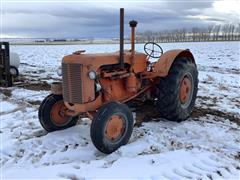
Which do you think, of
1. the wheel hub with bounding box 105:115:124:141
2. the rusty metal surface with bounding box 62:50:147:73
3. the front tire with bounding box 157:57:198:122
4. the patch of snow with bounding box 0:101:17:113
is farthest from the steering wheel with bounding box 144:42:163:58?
the patch of snow with bounding box 0:101:17:113

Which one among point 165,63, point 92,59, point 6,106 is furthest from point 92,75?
point 6,106

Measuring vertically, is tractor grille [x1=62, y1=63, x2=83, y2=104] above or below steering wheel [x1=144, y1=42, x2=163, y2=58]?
below

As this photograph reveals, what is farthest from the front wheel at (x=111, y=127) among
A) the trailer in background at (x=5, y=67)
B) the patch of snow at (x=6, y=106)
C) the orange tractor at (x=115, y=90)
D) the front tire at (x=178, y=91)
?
the trailer in background at (x=5, y=67)

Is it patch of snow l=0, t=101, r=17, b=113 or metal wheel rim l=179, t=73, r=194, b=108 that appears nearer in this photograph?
metal wheel rim l=179, t=73, r=194, b=108

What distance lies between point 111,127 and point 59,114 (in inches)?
54.0

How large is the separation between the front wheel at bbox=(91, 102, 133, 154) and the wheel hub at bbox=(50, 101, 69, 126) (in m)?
1.31

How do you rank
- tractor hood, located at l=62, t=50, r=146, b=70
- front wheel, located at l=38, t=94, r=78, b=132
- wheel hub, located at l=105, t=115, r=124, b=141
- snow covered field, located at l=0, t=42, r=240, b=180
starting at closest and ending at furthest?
snow covered field, located at l=0, t=42, r=240, b=180, wheel hub, located at l=105, t=115, r=124, b=141, tractor hood, located at l=62, t=50, r=146, b=70, front wheel, located at l=38, t=94, r=78, b=132

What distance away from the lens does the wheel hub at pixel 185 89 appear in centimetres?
659

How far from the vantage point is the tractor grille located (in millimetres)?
5212

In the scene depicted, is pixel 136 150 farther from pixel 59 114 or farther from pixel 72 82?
pixel 59 114

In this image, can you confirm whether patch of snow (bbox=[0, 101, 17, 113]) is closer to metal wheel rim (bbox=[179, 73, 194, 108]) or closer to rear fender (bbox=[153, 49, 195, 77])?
rear fender (bbox=[153, 49, 195, 77])

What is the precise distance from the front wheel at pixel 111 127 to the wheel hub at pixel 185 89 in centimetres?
171

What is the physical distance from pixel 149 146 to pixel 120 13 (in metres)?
2.10

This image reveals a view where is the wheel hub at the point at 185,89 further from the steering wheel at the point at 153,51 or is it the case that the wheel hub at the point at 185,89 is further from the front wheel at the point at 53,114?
the front wheel at the point at 53,114
